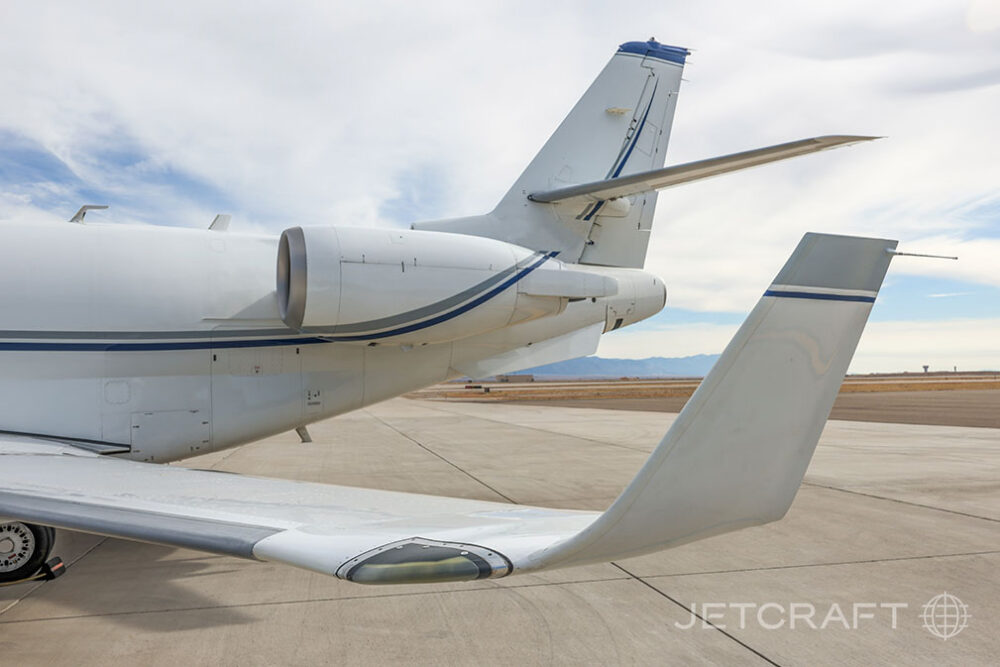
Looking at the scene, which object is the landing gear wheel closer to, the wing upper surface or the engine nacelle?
the wing upper surface

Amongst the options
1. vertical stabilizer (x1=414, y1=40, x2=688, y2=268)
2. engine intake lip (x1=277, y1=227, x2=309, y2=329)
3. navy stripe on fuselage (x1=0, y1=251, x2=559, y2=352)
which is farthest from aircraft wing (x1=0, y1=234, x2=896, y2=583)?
vertical stabilizer (x1=414, y1=40, x2=688, y2=268)

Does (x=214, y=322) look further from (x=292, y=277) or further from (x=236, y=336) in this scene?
(x=292, y=277)

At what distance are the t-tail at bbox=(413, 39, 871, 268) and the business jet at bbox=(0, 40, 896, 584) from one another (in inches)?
1.1

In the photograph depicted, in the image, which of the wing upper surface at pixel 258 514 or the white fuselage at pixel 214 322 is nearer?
the wing upper surface at pixel 258 514

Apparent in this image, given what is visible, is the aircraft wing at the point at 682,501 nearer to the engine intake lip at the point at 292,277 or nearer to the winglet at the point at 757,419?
the winglet at the point at 757,419

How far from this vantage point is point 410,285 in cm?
591

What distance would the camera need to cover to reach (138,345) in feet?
19.0

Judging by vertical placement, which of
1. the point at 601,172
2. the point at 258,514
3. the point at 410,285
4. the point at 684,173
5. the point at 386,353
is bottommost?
the point at 258,514

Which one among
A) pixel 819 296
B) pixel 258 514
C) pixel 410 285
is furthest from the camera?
pixel 410 285

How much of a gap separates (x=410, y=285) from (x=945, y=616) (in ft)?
14.9
